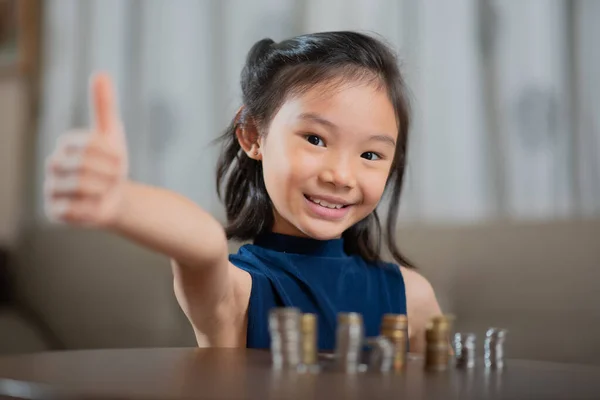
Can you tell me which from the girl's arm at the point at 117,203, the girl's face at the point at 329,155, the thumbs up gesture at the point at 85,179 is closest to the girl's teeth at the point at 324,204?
the girl's face at the point at 329,155

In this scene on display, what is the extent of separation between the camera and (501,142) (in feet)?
7.26

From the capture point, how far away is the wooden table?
59cm

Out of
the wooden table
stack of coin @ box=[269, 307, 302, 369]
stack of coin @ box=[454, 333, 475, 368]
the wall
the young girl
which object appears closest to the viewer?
the wooden table

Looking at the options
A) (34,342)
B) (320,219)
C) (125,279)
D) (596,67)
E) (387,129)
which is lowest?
(34,342)

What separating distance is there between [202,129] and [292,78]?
63.9 inches

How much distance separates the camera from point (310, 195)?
1.10 m

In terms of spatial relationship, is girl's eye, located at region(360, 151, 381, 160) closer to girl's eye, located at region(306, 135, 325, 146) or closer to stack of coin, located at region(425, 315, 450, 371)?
girl's eye, located at region(306, 135, 325, 146)

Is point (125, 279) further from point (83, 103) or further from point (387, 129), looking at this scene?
point (387, 129)

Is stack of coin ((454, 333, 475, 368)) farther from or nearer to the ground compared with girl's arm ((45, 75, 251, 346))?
nearer to the ground

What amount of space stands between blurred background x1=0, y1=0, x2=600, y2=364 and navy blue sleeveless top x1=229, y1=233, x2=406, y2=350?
2.38 feet

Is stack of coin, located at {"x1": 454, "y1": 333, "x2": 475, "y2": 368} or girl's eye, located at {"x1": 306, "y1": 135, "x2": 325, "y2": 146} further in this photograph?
girl's eye, located at {"x1": 306, "y1": 135, "x2": 325, "y2": 146}

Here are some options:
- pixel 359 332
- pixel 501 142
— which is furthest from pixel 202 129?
pixel 359 332

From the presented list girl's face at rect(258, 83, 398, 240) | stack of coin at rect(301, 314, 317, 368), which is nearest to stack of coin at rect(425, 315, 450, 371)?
stack of coin at rect(301, 314, 317, 368)

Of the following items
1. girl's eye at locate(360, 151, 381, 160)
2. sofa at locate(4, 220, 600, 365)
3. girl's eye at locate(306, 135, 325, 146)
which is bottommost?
sofa at locate(4, 220, 600, 365)
